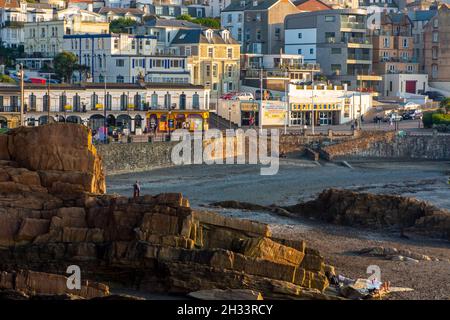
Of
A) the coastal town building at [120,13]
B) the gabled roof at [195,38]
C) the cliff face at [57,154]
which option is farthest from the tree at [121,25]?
the cliff face at [57,154]

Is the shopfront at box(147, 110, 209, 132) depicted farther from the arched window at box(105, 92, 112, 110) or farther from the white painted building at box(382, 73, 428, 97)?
the white painted building at box(382, 73, 428, 97)

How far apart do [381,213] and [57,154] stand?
1397cm

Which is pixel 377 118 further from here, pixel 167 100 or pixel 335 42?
pixel 167 100

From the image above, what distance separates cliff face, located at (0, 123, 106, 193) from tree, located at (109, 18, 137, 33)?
188 feet

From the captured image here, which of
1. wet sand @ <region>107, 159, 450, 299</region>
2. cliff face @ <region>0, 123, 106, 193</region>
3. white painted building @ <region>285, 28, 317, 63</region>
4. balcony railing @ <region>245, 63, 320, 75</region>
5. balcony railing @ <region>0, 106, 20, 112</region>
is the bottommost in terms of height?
wet sand @ <region>107, 159, 450, 299</region>

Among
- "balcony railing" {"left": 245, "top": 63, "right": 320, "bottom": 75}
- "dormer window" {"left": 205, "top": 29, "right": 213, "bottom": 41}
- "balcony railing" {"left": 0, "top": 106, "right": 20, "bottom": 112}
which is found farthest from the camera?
"balcony railing" {"left": 245, "top": 63, "right": 320, "bottom": 75}

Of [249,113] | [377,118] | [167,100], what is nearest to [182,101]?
[167,100]

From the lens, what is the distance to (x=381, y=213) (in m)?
47.7

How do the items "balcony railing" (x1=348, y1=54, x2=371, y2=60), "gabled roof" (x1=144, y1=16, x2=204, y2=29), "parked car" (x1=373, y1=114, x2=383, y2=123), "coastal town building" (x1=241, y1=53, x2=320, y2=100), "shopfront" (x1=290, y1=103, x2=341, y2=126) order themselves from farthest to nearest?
"balcony railing" (x1=348, y1=54, x2=371, y2=60), "gabled roof" (x1=144, y1=16, x2=204, y2=29), "coastal town building" (x1=241, y1=53, x2=320, y2=100), "parked car" (x1=373, y1=114, x2=383, y2=123), "shopfront" (x1=290, y1=103, x2=341, y2=126)

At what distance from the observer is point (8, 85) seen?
7262 centimetres

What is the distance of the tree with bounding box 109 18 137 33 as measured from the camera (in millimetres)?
96938

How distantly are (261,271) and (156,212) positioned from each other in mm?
3439

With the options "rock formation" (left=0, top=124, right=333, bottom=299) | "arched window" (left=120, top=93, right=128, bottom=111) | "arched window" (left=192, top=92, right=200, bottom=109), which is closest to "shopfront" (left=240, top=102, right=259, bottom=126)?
"arched window" (left=192, top=92, right=200, bottom=109)

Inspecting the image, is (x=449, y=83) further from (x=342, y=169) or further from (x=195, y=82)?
(x=342, y=169)
